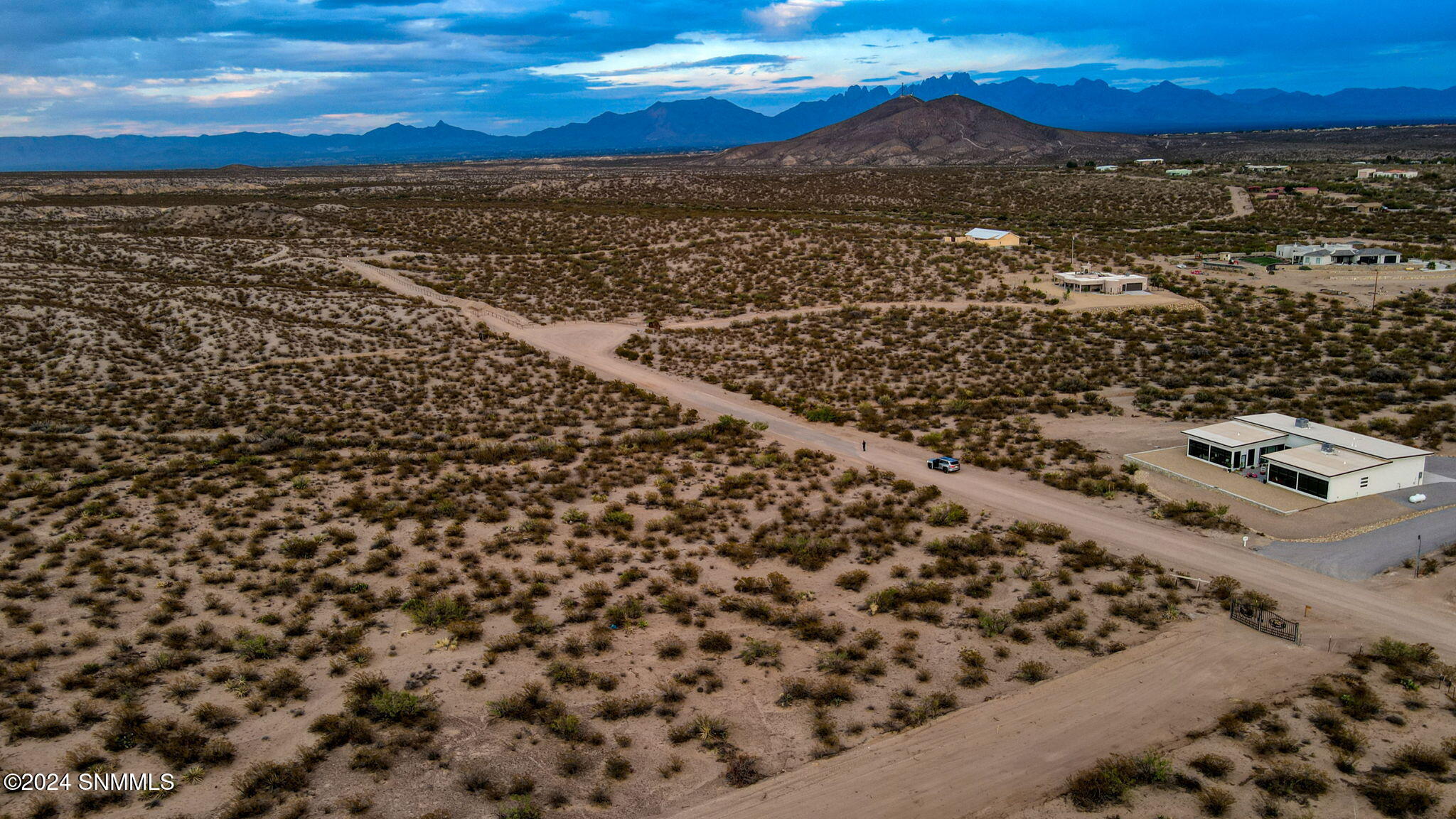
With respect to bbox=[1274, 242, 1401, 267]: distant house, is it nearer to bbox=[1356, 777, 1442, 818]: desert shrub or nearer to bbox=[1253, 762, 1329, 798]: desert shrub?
bbox=[1356, 777, 1442, 818]: desert shrub

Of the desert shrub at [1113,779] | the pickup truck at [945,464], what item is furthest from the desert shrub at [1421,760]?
the pickup truck at [945,464]

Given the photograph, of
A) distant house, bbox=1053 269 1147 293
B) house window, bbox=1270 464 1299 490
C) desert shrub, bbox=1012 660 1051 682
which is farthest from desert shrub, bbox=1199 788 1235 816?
distant house, bbox=1053 269 1147 293

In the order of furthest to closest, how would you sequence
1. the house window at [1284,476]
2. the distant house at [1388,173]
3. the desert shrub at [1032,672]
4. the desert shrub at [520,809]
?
the distant house at [1388,173] → the house window at [1284,476] → the desert shrub at [1032,672] → the desert shrub at [520,809]

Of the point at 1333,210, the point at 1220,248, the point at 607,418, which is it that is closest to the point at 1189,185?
the point at 1333,210

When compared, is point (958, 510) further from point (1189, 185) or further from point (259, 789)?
point (1189, 185)

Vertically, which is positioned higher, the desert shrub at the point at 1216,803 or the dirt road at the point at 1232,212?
the dirt road at the point at 1232,212

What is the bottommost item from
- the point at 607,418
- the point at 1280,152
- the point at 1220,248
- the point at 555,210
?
the point at 607,418

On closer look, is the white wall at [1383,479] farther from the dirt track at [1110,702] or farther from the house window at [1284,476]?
the dirt track at [1110,702]

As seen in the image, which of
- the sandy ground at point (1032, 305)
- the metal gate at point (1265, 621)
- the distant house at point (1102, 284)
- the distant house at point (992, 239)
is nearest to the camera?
the metal gate at point (1265, 621)
